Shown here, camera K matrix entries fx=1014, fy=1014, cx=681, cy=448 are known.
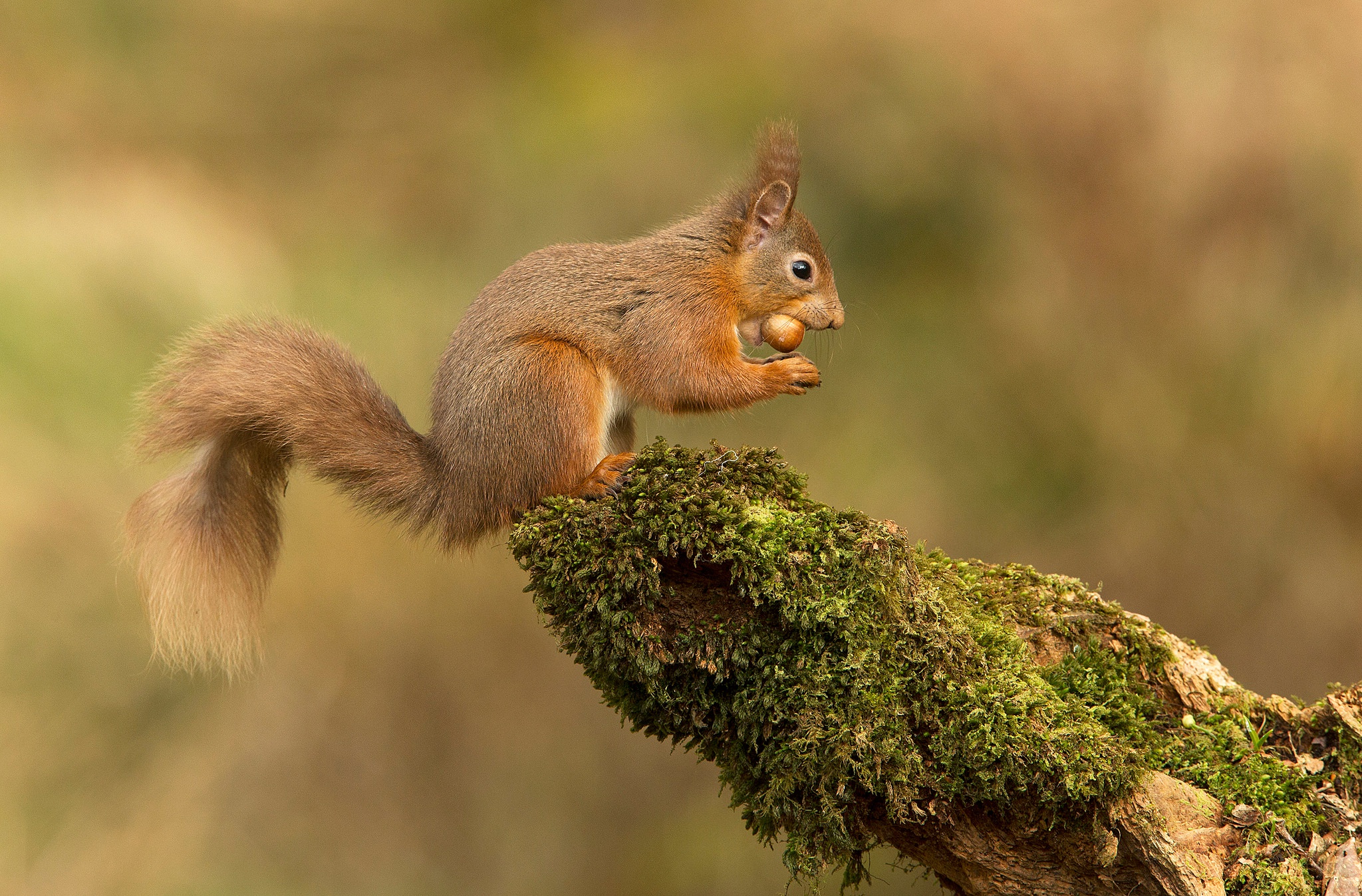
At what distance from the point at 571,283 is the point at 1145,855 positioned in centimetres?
156

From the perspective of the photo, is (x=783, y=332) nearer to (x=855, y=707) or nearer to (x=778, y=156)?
(x=778, y=156)

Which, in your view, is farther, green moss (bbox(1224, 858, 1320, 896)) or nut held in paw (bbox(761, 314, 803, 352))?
nut held in paw (bbox(761, 314, 803, 352))

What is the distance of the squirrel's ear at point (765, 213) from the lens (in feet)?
7.88

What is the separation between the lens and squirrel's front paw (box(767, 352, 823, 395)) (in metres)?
2.21

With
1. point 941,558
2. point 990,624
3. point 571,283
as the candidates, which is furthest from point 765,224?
point 990,624

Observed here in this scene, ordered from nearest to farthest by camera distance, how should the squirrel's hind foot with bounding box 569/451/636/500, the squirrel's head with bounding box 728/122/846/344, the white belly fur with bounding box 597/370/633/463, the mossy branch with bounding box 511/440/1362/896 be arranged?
the mossy branch with bounding box 511/440/1362/896 → the squirrel's hind foot with bounding box 569/451/636/500 → the white belly fur with bounding box 597/370/633/463 → the squirrel's head with bounding box 728/122/846/344

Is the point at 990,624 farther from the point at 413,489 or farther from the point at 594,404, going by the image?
the point at 413,489

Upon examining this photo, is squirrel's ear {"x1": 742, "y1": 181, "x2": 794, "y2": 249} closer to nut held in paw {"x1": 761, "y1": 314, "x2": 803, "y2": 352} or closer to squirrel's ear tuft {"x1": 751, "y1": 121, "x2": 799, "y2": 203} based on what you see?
squirrel's ear tuft {"x1": 751, "y1": 121, "x2": 799, "y2": 203}

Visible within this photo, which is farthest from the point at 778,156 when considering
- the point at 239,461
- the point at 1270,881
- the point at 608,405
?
the point at 1270,881

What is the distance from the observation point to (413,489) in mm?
2240

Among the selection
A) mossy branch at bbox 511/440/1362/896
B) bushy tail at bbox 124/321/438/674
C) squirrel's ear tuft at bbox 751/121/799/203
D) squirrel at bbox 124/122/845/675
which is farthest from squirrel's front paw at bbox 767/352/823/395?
bushy tail at bbox 124/321/438/674

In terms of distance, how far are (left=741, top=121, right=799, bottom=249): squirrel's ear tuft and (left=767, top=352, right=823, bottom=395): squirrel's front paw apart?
0.35m

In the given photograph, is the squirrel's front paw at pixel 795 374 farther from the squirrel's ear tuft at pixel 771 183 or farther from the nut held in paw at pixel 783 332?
the squirrel's ear tuft at pixel 771 183

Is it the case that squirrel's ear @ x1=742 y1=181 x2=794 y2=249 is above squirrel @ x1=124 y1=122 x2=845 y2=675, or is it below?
above
